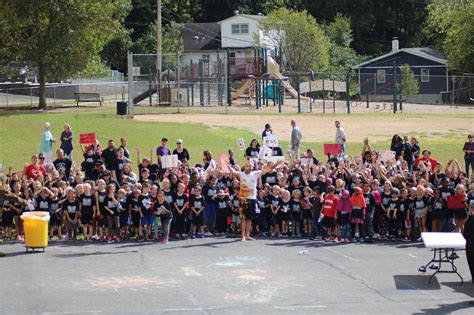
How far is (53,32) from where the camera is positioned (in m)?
51.7

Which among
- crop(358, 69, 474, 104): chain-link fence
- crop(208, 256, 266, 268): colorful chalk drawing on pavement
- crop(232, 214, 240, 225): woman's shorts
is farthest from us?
crop(358, 69, 474, 104): chain-link fence

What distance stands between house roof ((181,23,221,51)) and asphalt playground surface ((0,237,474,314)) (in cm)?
6398

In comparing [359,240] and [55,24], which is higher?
[55,24]

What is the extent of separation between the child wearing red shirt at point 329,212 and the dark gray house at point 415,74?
44276 millimetres

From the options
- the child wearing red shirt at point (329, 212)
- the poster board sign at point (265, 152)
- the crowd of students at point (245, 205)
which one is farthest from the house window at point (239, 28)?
the child wearing red shirt at point (329, 212)

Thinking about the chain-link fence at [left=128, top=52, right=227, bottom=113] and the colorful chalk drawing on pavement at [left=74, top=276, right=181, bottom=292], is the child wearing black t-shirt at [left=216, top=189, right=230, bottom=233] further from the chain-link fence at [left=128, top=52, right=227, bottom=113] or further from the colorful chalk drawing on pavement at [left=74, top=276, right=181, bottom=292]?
the chain-link fence at [left=128, top=52, right=227, bottom=113]

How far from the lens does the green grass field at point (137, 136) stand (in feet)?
112

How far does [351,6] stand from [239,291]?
74014 millimetres

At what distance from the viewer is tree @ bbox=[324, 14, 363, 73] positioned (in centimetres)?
7775

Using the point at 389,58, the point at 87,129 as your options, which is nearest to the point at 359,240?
the point at 87,129

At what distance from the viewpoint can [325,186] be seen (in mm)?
23203

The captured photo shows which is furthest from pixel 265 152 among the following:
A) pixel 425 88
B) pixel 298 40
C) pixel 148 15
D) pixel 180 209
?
pixel 148 15

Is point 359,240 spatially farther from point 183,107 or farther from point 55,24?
point 55,24

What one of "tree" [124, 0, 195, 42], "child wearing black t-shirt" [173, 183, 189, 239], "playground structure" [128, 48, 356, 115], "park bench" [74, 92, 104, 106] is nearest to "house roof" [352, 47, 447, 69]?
"playground structure" [128, 48, 356, 115]
